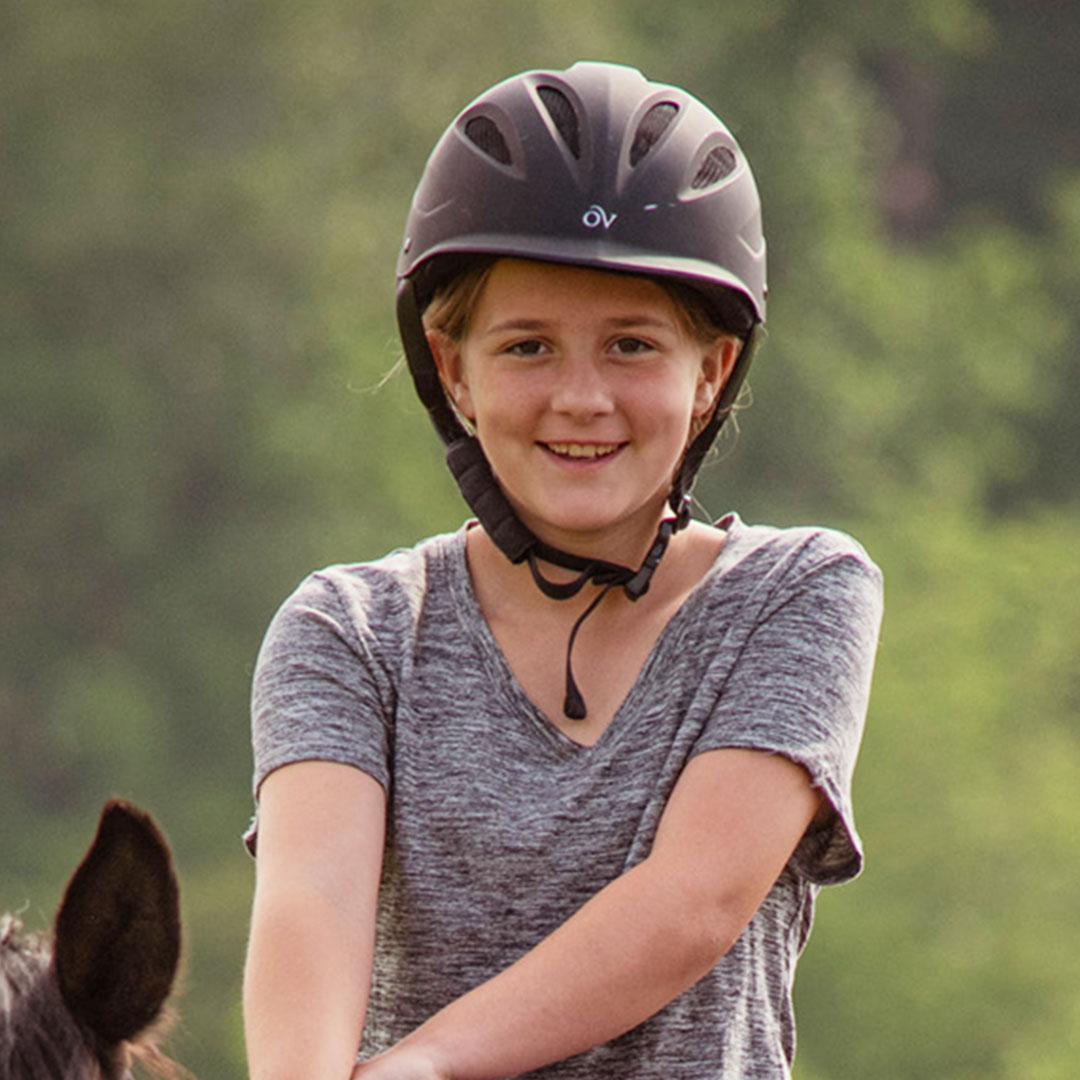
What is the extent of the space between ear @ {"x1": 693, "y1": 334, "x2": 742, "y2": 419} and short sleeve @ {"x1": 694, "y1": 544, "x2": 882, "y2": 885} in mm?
392

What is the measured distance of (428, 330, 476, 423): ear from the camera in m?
3.60

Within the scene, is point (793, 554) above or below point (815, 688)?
above

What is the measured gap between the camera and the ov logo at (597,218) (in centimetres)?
345

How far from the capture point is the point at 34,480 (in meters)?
32.1

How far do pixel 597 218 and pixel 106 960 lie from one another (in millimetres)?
1160

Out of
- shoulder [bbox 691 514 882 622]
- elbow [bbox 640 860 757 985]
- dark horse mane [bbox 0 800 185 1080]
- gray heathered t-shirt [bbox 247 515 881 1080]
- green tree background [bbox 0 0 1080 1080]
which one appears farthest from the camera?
green tree background [bbox 0 0 1080 1080]

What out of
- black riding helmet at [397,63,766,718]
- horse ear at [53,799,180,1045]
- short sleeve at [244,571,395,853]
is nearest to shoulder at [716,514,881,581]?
black riding helmet at [397,63,766,718]

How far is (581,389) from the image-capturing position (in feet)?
10.9

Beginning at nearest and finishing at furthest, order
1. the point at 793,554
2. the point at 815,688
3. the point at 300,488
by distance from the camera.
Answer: the point at 815,688, the point at 793,554, the point at 300,488

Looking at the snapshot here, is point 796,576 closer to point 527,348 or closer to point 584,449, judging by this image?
point 584,449

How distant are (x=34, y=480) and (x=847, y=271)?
15690 millimetres

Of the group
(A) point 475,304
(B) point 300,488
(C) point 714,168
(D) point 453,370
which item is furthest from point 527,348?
(B) point 300,488

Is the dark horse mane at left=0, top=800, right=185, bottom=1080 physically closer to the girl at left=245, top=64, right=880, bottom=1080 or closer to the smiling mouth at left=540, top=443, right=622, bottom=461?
the girl at left=245, top=64, right=880, bottom=1080

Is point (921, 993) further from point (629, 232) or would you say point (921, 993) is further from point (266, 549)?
point (629, 232)
